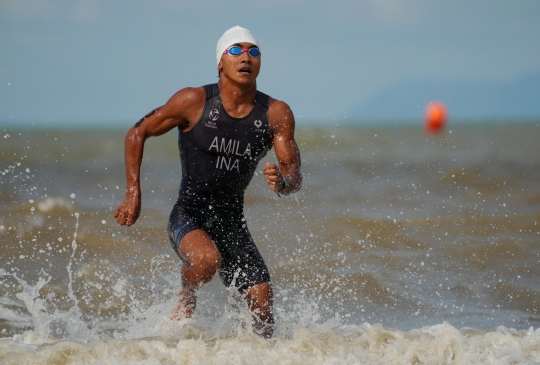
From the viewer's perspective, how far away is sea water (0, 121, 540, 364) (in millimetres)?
5277

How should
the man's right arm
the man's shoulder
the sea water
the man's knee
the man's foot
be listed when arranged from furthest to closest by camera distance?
the man's foot → the man's shoulder → the man's right arm → the sea water → the man's knee

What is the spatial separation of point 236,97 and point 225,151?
0.40 m

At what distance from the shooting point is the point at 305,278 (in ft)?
27.6

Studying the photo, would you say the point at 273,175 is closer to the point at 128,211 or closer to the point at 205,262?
the point at 205,262

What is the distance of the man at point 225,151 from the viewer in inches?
218

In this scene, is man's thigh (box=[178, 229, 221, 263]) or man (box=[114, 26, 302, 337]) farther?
man (box=[114, 26, 302, 337])

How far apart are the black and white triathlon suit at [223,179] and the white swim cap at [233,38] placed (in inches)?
11.2

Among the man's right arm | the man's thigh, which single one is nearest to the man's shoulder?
the man's right arm

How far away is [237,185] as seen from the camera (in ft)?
19.1

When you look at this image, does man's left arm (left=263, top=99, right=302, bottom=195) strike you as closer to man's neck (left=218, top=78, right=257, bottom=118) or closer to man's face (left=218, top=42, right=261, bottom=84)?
man's neck (left=218, top=78, right=257, bottom=118)

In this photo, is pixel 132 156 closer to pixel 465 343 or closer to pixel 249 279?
pixel 249 279

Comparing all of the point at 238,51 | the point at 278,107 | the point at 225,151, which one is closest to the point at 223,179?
the point at 225,151

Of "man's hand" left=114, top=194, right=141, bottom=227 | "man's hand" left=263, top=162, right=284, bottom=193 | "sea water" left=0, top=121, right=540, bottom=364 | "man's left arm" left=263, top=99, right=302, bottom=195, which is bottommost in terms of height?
"sea water" left=0, top=121, right=540, bottom=364

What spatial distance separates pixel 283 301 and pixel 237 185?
6.25 feet
